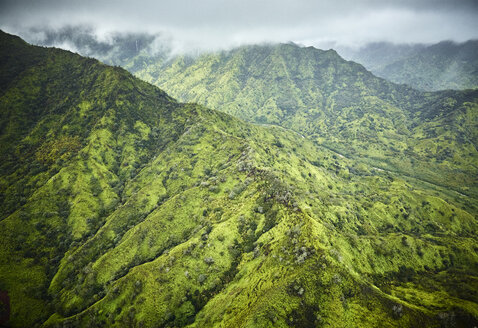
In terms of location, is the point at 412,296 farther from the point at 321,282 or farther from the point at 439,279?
the point at 321,282

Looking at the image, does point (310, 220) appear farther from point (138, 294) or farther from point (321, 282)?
point (138, 294)

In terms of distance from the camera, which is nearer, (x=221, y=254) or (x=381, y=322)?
(x=381, y=322)

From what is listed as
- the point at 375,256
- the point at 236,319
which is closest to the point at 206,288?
the point at 236,319

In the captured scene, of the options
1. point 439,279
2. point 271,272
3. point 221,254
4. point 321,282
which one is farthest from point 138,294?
point 439,279

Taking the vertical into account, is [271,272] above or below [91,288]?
above

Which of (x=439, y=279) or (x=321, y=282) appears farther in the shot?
(x=439, y=279)

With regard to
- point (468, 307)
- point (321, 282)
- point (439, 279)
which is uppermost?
point (321, 282)

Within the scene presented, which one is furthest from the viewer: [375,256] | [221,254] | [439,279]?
[221,254]

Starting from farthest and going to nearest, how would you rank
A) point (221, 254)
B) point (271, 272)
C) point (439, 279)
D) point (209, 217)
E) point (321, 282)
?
point (209, 217) < point (221, 254) < point (439, 279) < point (271, 272) < point (321, 282)

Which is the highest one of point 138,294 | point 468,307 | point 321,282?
point 321,282
